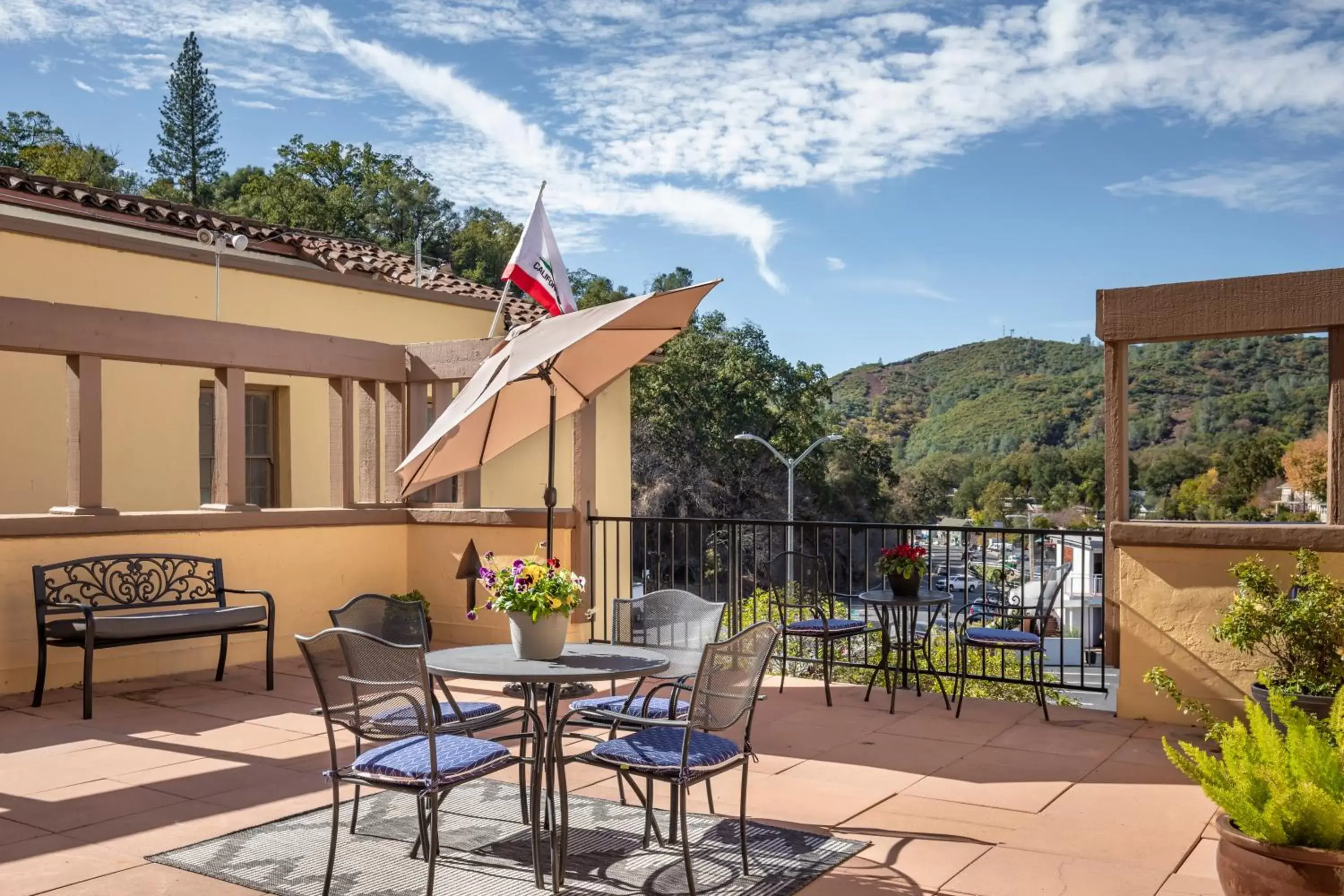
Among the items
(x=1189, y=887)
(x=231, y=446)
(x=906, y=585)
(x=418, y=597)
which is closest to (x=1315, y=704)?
(x=1189, y=887)

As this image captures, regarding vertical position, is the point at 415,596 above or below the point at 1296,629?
below

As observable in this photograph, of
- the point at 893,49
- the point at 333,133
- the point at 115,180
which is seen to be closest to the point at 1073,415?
the point at 893,49

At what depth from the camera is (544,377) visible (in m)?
5.04

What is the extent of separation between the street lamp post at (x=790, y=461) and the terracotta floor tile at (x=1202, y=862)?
2.87m

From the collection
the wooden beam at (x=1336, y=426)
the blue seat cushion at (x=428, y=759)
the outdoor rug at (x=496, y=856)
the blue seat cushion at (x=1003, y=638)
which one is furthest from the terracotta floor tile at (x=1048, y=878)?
the wooden beam at (x=1336, y=426)

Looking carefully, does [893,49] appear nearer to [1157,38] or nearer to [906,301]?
[1157,38]

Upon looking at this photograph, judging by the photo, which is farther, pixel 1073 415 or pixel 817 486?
pixel 1073 415

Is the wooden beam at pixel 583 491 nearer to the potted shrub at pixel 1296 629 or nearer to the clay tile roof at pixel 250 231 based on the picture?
the clay tile roof at pixel 250 231

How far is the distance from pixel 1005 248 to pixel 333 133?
1508 inches

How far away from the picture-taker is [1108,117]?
2146 inches

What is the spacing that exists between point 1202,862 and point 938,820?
3.05 feet

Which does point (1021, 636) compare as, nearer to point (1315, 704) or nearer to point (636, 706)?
point (1315, 704)

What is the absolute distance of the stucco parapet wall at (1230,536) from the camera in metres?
5.38

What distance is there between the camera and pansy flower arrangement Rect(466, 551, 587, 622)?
13.1 feet
